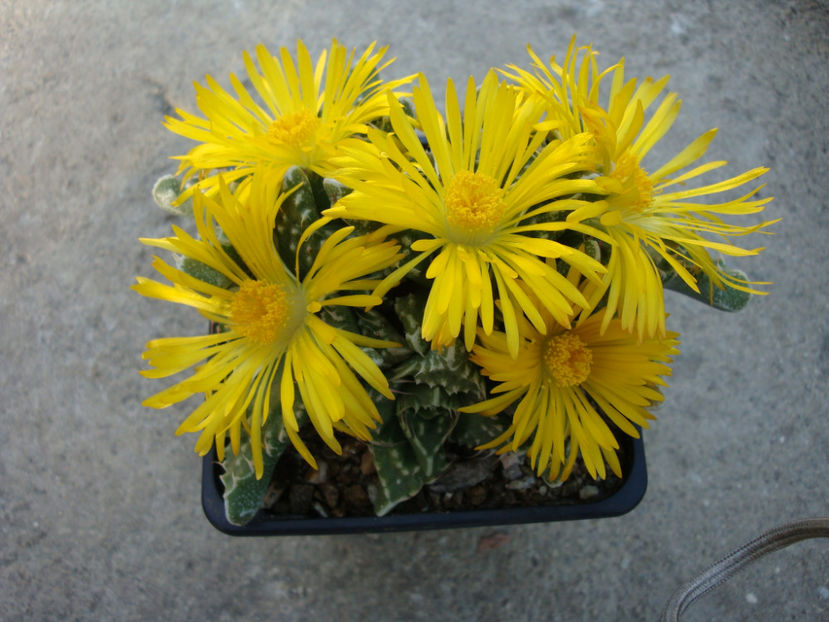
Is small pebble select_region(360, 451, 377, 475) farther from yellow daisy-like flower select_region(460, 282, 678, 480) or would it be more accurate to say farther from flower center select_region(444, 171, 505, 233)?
flower center select_region(444, 171, 505, 233)

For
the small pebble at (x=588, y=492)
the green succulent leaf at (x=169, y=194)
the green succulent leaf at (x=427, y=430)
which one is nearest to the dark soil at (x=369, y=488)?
the small pebble at (x=588, y=492)

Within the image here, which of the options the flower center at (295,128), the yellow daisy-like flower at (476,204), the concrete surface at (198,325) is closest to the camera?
the yellow daisy-like flower at (476,204)

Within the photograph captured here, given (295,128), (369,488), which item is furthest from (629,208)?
(369,488)

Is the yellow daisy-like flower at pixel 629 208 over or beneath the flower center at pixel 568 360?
over

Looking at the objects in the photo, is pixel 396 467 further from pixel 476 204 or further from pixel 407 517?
pixel 476 204

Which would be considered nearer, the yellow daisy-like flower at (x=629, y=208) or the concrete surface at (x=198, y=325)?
the yellow daisy-like flower at (x=629, y=208)

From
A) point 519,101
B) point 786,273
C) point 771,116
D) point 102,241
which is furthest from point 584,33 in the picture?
point 102,241

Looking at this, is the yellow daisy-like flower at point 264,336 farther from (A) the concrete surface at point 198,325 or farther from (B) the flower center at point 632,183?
(A) the concrete surface at point 198,325
